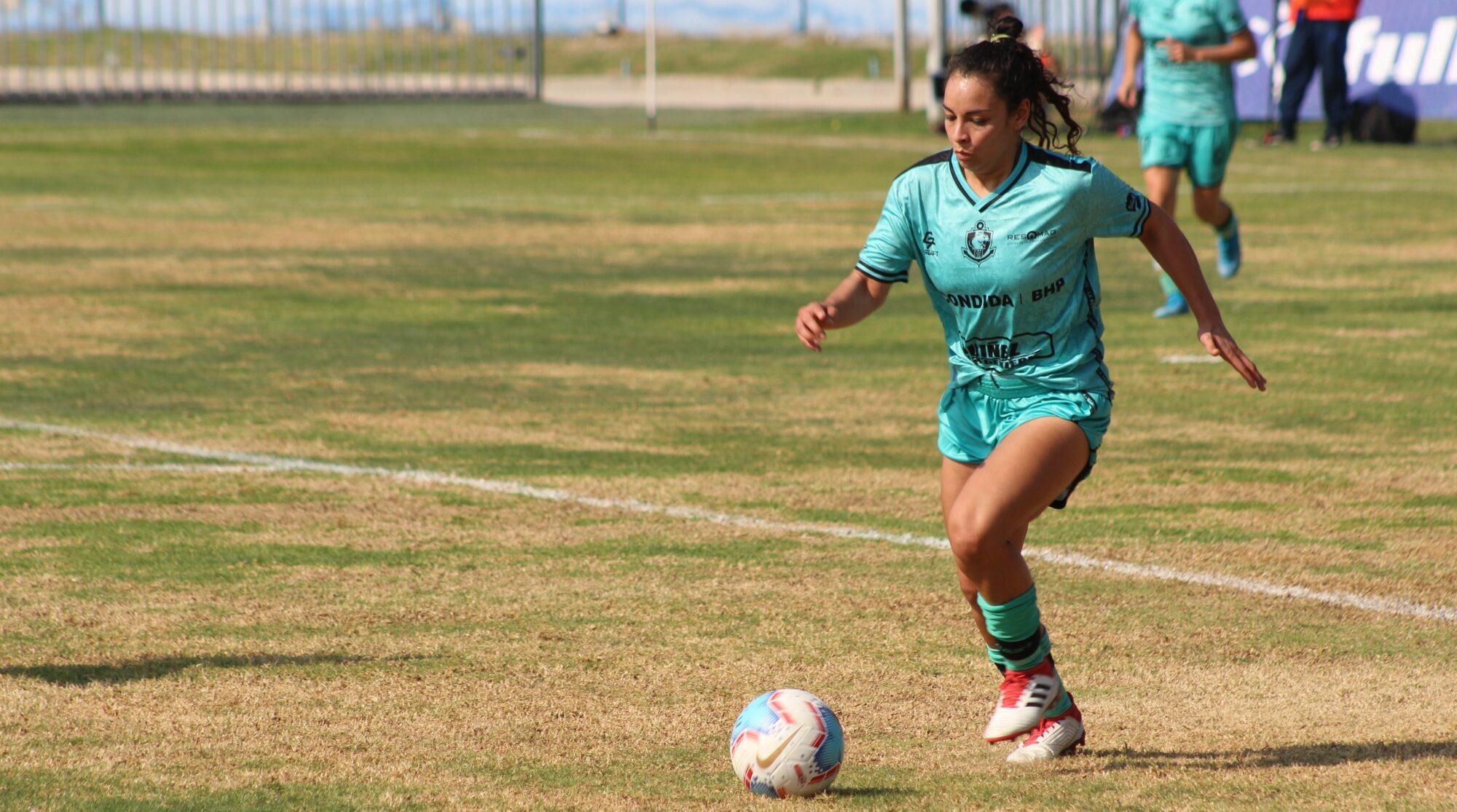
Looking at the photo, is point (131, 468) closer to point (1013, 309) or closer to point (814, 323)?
point (814, 323)

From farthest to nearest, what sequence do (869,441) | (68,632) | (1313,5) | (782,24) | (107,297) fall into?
1. (782,24)
2. (1313,5)
3. (107,297)
4. (869,441)
5. (68,632)

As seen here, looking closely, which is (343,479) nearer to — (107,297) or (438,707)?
(438,707)

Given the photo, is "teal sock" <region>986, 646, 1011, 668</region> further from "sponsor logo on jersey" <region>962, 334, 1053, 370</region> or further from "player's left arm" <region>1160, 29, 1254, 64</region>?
"player's left arm" <region>1160, 29, 1254, 64</region>

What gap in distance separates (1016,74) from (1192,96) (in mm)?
8347

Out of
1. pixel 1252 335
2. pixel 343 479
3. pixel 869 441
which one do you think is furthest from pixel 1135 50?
pixel 343 479

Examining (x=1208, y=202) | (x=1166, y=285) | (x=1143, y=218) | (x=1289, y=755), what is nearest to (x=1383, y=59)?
(x=1166, y=285)

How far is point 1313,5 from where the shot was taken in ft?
90.1

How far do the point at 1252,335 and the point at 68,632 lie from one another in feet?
27.6

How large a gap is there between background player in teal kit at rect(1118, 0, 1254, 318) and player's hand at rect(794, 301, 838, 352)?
812 cm

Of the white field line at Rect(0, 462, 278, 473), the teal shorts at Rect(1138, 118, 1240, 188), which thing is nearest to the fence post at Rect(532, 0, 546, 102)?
the teal shorts at Rect(1138, 118, 1240, 188)

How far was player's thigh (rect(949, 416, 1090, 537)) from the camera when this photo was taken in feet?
15.3

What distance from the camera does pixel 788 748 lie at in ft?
14.7

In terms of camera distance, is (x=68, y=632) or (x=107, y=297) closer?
(x=68, y=632)

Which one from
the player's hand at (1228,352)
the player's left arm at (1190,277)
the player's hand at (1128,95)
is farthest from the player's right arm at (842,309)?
the player's hand at (1128,95)
